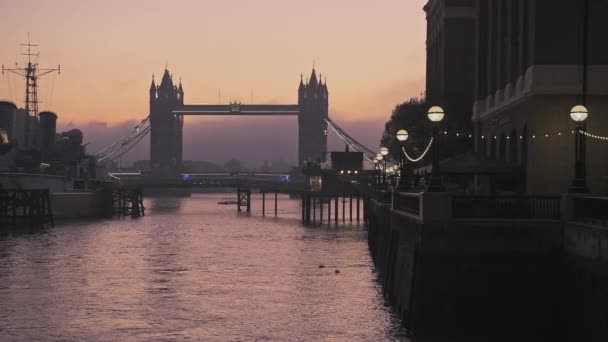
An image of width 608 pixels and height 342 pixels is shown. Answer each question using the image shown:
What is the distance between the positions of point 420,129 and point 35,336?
184ft

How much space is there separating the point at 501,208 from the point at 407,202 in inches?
300

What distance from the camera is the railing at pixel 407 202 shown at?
99.5 feet

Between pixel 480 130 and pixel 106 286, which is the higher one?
pixel 480 130

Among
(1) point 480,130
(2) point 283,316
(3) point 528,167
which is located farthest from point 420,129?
(2) point 283,316

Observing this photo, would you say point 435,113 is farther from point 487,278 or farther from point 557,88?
point 557,88

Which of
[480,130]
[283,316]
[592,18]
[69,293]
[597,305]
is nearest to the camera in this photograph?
[597,305]

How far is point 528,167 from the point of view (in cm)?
4366

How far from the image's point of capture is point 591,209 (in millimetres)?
24766

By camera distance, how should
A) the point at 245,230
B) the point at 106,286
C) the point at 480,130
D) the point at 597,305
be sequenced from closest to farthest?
the point at 597,305 < the point at 106,286 < the point at 480,130 < the point at 245,230

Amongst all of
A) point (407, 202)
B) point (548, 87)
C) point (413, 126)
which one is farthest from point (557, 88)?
point (413, 126)

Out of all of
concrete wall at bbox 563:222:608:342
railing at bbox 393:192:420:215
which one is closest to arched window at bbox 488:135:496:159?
railing at bbox 393:192:420:215

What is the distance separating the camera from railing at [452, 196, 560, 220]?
26.7 m

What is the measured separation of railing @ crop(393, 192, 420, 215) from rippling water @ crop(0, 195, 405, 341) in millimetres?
4214

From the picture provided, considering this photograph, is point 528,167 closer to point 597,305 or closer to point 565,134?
point 565,134
